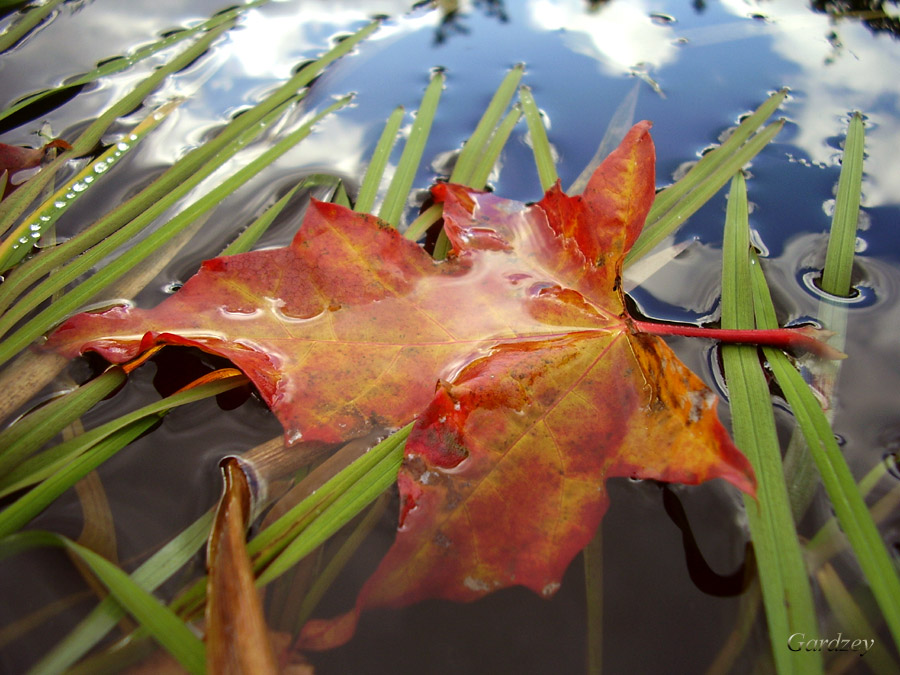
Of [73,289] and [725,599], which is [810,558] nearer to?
[725,599]

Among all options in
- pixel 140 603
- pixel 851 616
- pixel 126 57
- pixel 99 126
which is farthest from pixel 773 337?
pixel 126 57

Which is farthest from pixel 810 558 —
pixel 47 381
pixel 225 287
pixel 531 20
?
pixel 531 20

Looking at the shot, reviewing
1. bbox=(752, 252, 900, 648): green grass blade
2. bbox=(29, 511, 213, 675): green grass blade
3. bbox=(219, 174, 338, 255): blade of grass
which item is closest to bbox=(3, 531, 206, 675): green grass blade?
bbox=(29, 511, 213, 675): green grass blade

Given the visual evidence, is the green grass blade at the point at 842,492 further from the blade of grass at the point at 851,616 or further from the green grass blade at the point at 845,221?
the green grass blade at the point at 845,221

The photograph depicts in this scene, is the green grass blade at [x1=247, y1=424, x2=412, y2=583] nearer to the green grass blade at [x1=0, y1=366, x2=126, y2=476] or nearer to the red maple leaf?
the red maple leaf

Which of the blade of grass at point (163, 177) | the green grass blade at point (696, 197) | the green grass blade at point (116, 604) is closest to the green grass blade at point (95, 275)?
the blade of grass at point (163, 177)

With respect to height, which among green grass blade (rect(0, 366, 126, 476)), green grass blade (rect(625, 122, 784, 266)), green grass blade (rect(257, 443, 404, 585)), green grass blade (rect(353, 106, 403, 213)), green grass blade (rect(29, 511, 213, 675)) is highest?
green grass blade (rect(353, 106, 403, 213))
